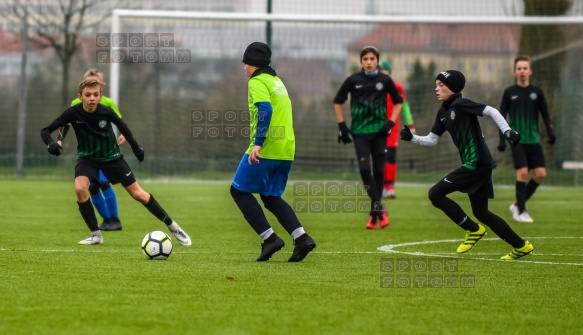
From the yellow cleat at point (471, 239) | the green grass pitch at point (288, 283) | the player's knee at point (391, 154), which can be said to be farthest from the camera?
the player's knee at point (391, 154)

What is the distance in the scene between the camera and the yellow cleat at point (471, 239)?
407 inches

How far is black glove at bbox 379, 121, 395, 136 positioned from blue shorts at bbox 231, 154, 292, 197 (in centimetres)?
400

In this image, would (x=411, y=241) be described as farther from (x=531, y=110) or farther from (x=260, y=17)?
(x=260, y=17)

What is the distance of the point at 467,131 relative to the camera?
32.9ft

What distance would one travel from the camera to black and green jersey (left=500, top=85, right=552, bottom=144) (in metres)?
14.7

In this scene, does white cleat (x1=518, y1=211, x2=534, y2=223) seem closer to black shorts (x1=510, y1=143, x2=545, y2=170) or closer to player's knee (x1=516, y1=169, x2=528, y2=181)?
player's knee (x1=516, y1=169, x2=528, y2=181)

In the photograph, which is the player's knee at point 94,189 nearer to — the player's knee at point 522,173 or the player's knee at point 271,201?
the player's knee at point 271,201

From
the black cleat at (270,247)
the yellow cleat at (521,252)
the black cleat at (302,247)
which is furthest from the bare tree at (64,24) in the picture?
the yellow cleat at (521,252)

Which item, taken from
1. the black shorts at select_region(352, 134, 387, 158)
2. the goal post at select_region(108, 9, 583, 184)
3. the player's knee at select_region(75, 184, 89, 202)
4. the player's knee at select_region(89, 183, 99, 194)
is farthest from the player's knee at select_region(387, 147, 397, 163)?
the player's knee at select_region(75, 184, 89, 202)

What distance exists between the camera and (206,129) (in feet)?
79.9

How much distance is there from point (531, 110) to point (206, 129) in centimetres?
1097

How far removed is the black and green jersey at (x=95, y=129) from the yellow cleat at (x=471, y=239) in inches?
137

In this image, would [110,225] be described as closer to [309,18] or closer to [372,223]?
[372,223]

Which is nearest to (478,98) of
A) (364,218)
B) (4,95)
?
(364,218)
